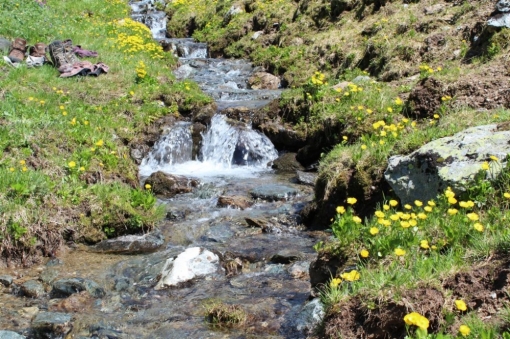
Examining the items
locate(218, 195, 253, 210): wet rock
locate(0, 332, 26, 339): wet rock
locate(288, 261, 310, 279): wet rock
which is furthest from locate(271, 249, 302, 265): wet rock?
locate(0, 332, 26, 339): wet rock

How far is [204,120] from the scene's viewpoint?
11633 millimetres

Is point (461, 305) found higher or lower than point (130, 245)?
higher

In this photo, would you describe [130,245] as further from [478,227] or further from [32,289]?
[478,227]

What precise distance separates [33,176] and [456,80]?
6988mm

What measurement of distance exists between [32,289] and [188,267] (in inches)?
70.4

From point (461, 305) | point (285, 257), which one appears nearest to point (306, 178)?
point (285, 257)

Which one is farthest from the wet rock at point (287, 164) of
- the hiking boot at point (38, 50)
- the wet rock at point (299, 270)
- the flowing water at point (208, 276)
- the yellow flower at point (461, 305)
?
the yellow flower at point (461, 305)

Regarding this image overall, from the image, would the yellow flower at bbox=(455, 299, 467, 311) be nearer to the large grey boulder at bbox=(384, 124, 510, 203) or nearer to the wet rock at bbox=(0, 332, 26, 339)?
the large grey boulder at bbox=(384, 124, 510, 203)

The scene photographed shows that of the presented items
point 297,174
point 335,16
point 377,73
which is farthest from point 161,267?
point 335,16

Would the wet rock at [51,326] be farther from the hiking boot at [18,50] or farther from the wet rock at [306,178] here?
the hiking boot at [18,50]

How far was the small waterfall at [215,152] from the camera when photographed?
35.4ft

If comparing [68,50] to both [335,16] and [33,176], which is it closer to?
[33,176]

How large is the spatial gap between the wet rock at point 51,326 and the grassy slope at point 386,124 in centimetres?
262

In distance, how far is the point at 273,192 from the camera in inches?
353
